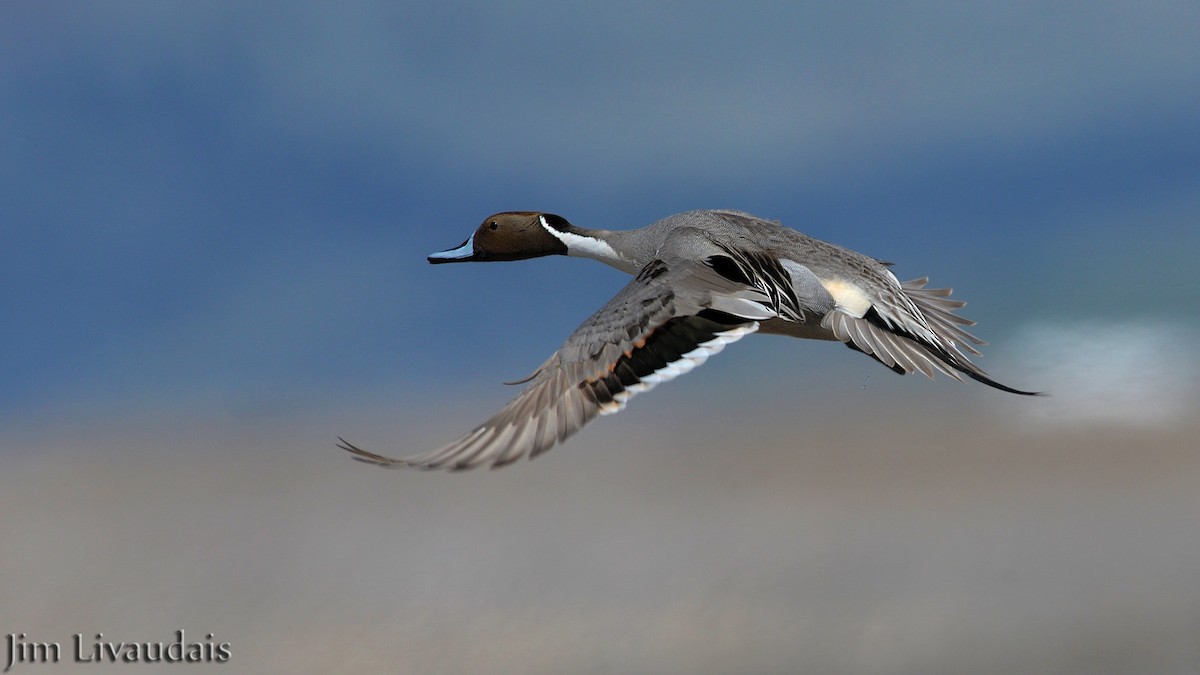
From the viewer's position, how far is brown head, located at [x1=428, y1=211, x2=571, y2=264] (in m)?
4.47

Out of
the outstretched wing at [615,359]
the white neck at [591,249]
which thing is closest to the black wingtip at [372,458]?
the outstretched wing at [615,359]

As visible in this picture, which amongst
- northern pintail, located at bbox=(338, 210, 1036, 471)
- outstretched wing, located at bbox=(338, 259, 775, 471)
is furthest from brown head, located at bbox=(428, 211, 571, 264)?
outstretched wing, located at bbox=(338, 259, 775, 471)

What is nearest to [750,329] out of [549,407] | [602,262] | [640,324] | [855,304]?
[640,324]

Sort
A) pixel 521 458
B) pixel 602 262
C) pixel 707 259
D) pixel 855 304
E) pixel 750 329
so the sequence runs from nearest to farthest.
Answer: pixel 521 458 < pixel 750 329 < pixel 707 259 < pixel 855 304 < pixel 602 262

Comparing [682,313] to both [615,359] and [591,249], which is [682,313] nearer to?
[615,359]

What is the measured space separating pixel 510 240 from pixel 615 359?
1.68 meters

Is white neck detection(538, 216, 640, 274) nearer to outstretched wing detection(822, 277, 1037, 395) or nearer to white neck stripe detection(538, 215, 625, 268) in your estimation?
white neck stripe detection(538, 215, 625, 268)

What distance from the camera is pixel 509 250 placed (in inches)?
179

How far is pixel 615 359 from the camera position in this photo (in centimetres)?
297

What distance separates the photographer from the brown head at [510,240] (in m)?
4.47

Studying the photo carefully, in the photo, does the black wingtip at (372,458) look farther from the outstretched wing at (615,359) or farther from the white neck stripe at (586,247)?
the white neck stripe at (586,247)

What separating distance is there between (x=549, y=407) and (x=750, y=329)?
0.60 m

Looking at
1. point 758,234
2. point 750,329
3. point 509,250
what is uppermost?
point 509,250

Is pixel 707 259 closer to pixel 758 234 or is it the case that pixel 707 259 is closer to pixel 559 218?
pixel 758 234
